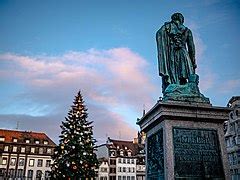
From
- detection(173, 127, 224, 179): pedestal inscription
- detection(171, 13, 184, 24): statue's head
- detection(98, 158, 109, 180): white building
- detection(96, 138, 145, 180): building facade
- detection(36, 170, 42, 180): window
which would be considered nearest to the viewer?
detection(173, 127, 224, 179): pedestal inscription

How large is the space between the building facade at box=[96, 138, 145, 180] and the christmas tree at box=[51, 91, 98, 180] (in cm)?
2681

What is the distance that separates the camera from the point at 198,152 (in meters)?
8.11

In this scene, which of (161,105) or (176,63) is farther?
(176,63)

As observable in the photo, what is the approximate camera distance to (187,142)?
26.9 ft

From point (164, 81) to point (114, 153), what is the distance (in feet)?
182

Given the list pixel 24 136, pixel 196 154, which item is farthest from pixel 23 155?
pixel 196 154

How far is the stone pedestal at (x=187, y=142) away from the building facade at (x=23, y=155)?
52748 mm

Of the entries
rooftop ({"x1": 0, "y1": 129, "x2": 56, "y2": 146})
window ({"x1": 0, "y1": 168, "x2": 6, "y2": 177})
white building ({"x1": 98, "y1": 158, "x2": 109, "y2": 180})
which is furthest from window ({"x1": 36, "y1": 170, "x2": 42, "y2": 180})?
white building ({"x1": 98, "y1": 158, "x2": 109, "y2": 180})

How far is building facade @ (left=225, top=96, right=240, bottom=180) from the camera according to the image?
132 ft

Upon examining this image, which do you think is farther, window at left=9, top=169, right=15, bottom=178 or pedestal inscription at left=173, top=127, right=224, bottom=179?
window at left=9, top=169, right=15, bottom=178

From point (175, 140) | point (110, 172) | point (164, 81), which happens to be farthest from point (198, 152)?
point (110, 172)

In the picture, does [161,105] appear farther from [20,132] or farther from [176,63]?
[20,132]

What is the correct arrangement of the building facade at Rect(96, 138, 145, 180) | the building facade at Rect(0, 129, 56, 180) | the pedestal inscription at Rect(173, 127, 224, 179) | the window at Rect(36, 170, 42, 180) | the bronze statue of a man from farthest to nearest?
1. the building facade at Rect(96, 138, 145, 180)
2. the window at Rect(36, 170, 42, 180)
3. the building facade at Rect(0, 129, 56, 180)
4. the bronze statue of a man
5. the pedestal inscription at Rect(173, 127, 224, 179)

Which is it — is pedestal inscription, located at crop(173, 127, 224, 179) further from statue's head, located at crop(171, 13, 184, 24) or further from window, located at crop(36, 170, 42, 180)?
window, located at crop(36, 170, 42, 180)
